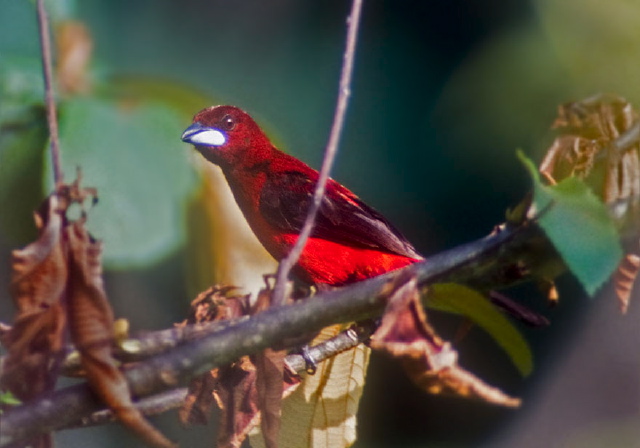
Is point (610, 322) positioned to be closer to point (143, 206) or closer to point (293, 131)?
point (293, 131)

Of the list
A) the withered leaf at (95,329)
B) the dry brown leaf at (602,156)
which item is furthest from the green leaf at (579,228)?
the withered leaf at (95,329)

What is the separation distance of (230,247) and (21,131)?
33 centimetres

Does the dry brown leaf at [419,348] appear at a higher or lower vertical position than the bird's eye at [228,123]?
lower

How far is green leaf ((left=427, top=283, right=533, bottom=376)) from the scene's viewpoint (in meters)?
0.63

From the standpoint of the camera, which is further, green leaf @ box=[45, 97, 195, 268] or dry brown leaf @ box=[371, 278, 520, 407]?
green leaf @ box=[45, 97, 195, 268]

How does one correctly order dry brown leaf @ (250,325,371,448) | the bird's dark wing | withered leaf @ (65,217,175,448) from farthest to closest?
the bird's dark wing → dry brown leaf @ (250,325,371,448) → withered leaf @ (65,217,175,448)

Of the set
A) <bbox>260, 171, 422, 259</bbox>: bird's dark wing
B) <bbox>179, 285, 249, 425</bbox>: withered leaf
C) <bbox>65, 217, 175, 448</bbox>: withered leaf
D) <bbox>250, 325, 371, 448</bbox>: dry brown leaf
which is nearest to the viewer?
<bbox>65, 217, 175, 448</bbox>: withered leaf

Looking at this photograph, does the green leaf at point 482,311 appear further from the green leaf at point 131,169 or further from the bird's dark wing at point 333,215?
the green leaf at point 131,169

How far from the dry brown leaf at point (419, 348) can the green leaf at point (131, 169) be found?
20.6 inches

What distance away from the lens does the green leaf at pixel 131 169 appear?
1.02 meters

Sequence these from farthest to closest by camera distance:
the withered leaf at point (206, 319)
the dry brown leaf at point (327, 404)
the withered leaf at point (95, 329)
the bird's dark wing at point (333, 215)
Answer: the bird's dark wing at point (333, 215)
the dry brown leaf at point (327, 404)
the withered leaf at point (206, 319)
the withered leaf at point (95, 329)

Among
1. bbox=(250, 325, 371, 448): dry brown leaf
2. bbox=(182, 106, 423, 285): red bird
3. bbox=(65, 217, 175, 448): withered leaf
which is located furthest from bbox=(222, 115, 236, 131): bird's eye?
bbox=(65, 217, 175, 448): withered leaf

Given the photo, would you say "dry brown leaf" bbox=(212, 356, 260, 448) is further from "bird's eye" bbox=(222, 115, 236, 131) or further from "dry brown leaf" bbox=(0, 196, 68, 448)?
"bird's eye" bbox=(222, 115, 236, 131)

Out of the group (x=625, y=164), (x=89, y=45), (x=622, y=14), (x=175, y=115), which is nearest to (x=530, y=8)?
(x=622, y=14)
